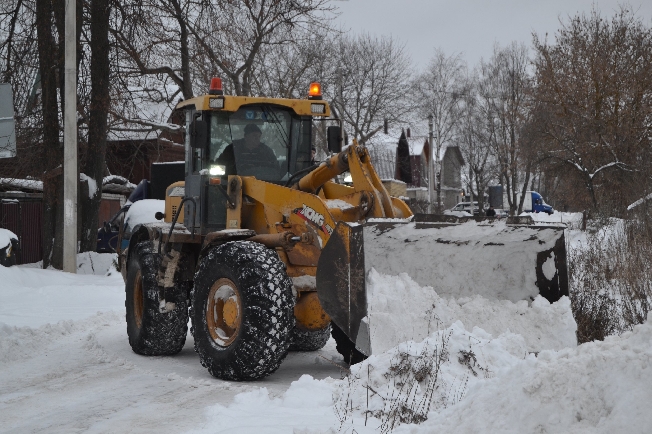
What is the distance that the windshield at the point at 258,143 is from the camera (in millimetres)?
8172

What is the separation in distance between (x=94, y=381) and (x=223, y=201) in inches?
85.1

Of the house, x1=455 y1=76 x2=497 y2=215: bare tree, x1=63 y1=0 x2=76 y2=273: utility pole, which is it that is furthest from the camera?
x1=455 y1=76 x2=497 y2=215: bare tree

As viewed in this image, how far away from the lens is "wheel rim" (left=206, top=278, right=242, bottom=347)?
705cm

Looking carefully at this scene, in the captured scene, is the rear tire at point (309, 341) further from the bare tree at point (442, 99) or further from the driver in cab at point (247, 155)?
the bare tree at point (442, 99)

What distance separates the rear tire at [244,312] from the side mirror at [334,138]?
69.4 inches

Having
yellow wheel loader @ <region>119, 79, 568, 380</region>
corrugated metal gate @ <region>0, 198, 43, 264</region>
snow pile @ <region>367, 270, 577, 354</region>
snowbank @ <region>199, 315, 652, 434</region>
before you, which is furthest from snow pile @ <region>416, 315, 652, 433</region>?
corrugated metal gate @ <region>0, 198, 43, 264</region>

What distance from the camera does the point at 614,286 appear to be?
8.65 metres

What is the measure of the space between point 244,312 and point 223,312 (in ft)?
1.85

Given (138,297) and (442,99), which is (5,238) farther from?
(442,99)

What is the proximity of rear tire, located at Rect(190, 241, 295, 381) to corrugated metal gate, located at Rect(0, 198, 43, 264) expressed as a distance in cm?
1741

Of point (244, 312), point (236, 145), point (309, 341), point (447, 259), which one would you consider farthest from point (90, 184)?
point (447, 259)

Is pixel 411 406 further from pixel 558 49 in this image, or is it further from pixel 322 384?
pixel 558 49

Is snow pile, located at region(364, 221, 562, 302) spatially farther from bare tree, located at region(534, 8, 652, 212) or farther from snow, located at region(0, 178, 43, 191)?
snow, located at region(0, 178, 43, 191)

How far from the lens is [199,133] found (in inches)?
314
